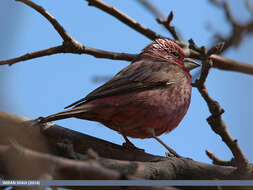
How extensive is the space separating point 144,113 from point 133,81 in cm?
64

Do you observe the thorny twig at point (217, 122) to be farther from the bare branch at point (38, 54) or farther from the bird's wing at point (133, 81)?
the bare branch at point (38, 54)

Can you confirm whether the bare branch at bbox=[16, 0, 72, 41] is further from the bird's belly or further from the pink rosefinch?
the bird's belly

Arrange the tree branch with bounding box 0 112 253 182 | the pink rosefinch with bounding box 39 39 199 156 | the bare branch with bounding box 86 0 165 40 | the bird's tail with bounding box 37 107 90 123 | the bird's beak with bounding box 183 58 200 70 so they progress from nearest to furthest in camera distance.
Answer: the tree branch with bounding box 0 112 253 182
the bird's tail with bounding box 37 107 90 123
the pink rosefinch with bounding box 39 39 199 156
the bare branch with bounding box 86 0 165 40
the bird's beak with bounding box 183 58 200 70

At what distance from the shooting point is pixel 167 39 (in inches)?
283

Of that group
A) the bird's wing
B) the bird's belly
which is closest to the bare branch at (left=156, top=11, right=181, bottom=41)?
the bird's wing

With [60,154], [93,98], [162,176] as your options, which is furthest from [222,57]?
[60,154]

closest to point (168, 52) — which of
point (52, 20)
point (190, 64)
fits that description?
point (190, 64)

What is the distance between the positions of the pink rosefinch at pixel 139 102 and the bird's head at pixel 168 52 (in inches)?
30.4

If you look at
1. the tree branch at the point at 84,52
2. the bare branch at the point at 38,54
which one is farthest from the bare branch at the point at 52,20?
the bare branch at the point at 38,54

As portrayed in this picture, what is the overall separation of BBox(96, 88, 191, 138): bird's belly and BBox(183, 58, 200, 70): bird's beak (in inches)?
58.1

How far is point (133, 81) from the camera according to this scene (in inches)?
233

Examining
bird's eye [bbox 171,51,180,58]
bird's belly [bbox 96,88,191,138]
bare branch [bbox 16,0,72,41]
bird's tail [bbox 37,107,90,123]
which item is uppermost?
bird's eye [bbox 171,51,180,58]

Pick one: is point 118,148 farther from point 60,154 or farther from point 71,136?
point 60,154

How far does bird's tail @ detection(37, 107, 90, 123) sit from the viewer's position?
14.2 ft
